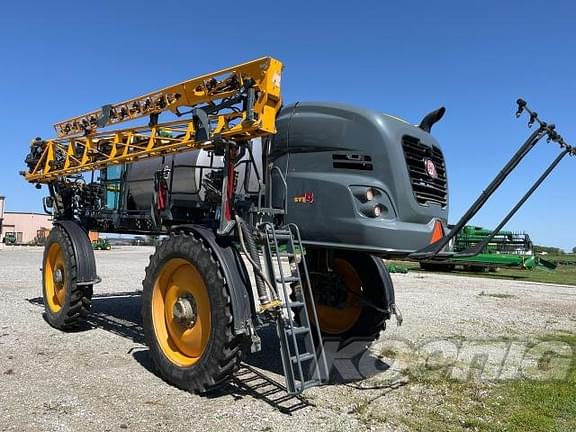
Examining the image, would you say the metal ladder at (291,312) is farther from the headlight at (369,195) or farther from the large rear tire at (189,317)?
the headlight at (369,195)

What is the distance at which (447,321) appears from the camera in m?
10.0

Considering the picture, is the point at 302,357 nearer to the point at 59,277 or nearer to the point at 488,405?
the point at 488,405

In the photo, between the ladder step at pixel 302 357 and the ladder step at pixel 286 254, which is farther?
the ladder step at pixel 286 254

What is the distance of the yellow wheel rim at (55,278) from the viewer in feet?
25.7

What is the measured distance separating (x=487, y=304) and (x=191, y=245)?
10137mm

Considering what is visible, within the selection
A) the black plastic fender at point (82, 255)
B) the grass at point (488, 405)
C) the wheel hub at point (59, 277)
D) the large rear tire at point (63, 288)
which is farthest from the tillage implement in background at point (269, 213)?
the wheel hub at point (59, 277)

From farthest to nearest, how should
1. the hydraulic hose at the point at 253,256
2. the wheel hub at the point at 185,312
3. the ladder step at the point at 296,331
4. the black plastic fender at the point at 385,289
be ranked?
the black plastic fender at the point at 385,289 → the wheel hub at the point at 185,312 → the hydraulic hose at the point at 253,256 → the ladder step at the point at 296,331

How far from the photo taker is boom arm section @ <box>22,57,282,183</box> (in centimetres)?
502

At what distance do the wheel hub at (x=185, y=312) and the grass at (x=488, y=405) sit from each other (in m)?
1.89

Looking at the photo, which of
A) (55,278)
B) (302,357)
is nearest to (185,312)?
(302,357)

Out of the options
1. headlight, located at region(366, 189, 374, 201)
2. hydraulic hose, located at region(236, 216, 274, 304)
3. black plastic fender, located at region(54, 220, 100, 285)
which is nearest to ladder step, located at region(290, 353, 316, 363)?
hydraulic hose, located at region(236, 216, 274, 304)

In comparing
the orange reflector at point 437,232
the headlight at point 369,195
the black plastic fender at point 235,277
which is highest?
the headlight at point 369,195

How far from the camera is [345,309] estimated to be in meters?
6.94

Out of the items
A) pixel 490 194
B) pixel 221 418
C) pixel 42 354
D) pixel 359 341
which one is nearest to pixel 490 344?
pixel 359 341
